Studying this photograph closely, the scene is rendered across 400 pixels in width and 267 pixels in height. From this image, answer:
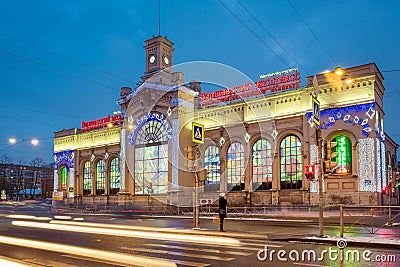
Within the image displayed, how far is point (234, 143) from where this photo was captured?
160 feet

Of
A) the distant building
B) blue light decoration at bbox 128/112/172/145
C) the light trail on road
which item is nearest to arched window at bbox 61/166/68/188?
blue light decoration at bbox 128/112/172/145

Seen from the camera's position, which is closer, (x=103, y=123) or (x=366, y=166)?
(x=366, y=166)

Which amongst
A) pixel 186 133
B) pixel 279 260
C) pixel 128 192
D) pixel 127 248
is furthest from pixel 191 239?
pixel 128 192

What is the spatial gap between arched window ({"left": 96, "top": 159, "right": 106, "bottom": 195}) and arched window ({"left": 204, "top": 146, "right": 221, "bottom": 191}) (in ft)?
65.3

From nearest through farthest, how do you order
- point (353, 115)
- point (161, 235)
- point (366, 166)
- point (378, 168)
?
point (161, 235)
point (366, 166)
point (378, 168)
point (353, 115)

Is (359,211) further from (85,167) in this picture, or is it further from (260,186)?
(85,167)

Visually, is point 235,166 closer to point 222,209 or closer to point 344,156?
point 344,156

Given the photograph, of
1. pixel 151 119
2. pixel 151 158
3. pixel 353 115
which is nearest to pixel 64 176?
pixel 151 158

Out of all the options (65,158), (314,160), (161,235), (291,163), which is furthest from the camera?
(65,158)

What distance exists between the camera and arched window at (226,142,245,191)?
47750 mm

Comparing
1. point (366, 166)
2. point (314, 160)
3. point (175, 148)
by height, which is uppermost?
point (175, 148)

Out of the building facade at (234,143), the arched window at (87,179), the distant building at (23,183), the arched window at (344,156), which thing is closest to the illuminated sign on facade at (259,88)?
the building facade at (234,143)

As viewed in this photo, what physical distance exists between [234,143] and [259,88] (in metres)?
7.18

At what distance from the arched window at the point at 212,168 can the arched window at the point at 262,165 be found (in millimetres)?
5030
